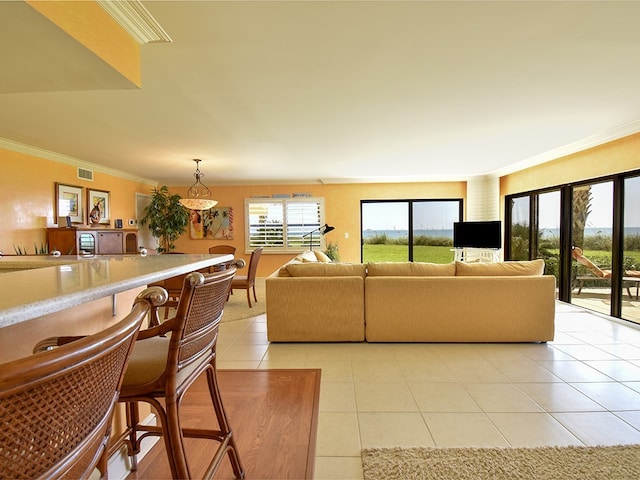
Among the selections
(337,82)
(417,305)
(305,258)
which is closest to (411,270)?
(417,305)

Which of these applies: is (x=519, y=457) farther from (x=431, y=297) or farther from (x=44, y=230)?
(x=44, y=230)

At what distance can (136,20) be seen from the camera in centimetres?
189

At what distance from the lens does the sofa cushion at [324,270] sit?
146 inches

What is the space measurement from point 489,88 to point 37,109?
4141 mm

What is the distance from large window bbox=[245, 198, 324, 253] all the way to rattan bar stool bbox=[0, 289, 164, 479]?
7513mm

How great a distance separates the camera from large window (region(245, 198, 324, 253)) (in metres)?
8.17

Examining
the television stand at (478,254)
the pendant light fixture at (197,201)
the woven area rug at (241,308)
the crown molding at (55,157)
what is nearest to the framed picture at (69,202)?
the crown molding at (55,157)

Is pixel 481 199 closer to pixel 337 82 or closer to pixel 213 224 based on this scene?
pixel 337 82

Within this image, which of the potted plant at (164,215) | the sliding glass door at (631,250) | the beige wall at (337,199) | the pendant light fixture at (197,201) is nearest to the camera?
the sliding glass door at (631,250)

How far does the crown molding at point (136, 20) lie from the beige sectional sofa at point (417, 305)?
7.71ft

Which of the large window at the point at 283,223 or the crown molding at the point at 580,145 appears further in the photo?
the large window at the point at 283,223

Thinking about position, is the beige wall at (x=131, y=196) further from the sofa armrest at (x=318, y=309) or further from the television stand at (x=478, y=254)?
the sofa armrest at (x=318, y=309)

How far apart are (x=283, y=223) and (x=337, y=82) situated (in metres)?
5.58

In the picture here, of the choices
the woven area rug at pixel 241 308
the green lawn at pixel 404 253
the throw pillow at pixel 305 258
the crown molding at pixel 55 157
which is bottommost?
the woven area rug at pixel 241 308
